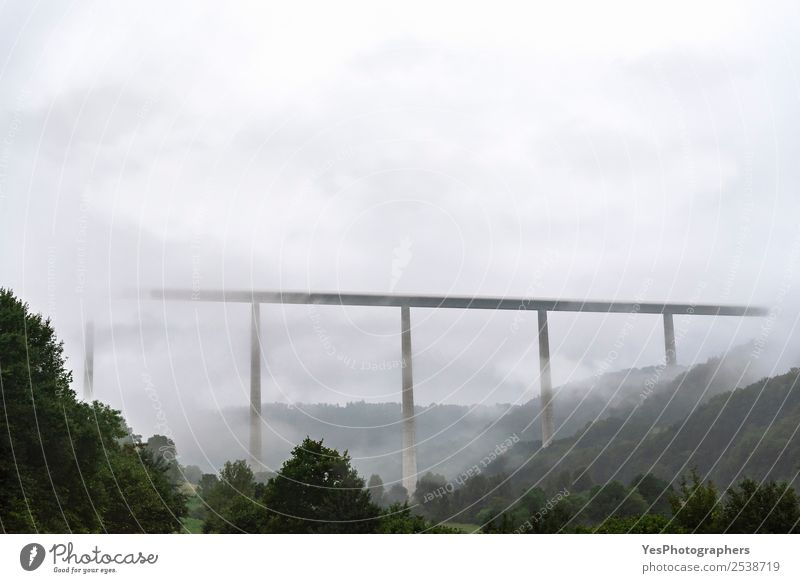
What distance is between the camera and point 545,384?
24.4m

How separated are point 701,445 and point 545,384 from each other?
4702 millimetres

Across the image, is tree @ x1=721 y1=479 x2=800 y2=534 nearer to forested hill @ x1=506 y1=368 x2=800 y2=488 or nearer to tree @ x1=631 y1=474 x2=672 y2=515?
tree @ x1=631 y1=474 x2=672 y2=515

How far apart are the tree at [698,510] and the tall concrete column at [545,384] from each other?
508 cm

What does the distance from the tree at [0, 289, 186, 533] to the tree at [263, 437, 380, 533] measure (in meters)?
3.16

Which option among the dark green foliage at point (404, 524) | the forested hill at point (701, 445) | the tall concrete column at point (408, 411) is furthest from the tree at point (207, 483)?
the forested hill at point (701, 445)

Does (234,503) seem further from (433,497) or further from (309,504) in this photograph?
(433,497)

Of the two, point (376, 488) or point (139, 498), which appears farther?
point (376, 488)

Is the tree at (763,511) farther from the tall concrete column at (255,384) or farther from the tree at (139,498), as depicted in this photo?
the tree at (139,498)

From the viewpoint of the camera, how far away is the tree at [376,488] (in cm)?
2159

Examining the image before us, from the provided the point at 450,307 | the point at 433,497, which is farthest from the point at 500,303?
the point at 433,497

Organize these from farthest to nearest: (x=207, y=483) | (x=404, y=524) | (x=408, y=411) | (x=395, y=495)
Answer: (x=408, y=411), (x=395, y=495), (x=207, y=483), (x=404, y=524)
